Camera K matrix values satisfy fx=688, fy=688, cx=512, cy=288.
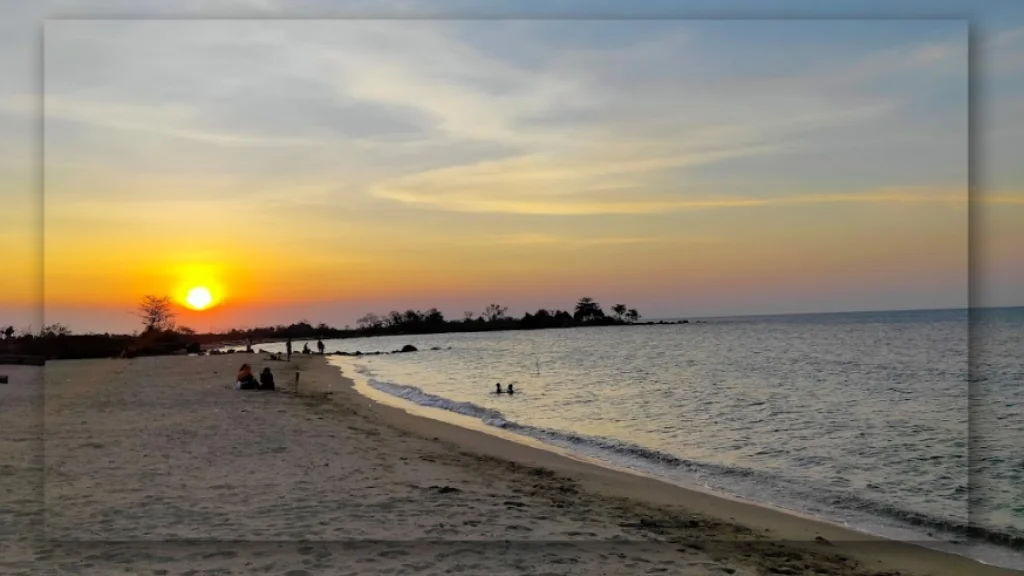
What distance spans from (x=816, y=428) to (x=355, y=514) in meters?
16.1

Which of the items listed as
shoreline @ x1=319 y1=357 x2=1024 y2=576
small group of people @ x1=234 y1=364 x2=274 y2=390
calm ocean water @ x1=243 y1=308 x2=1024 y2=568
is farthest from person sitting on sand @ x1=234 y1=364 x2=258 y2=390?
shoreline @ x1=319 y1=357 x2=1024 y2=576

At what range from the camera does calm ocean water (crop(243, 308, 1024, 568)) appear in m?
11.4

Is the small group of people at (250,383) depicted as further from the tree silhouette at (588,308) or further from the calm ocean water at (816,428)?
the tree silhouette at (588,308)

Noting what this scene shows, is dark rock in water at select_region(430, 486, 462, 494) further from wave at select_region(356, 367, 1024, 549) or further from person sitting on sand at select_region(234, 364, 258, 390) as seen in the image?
person sitting on sand at select_region(234, 364, 258, 390)

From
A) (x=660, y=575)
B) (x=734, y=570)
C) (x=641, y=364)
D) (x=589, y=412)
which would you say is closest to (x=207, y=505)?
(x=660, y=575)

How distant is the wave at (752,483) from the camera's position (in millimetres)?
9860

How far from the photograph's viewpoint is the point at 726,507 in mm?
11000

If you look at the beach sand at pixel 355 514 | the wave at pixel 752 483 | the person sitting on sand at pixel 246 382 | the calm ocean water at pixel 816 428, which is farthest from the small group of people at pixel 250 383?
the beach sand at pixel 355 514

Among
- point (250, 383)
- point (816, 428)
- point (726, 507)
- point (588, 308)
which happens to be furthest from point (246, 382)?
point (726, 507)

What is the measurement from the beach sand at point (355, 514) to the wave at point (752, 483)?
1.35 metres

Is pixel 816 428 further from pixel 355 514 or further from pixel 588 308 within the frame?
pixel 355 514

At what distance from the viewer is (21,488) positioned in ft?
31.3

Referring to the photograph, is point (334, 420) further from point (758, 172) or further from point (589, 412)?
point (758, 172)

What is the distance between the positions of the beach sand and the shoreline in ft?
0.17
